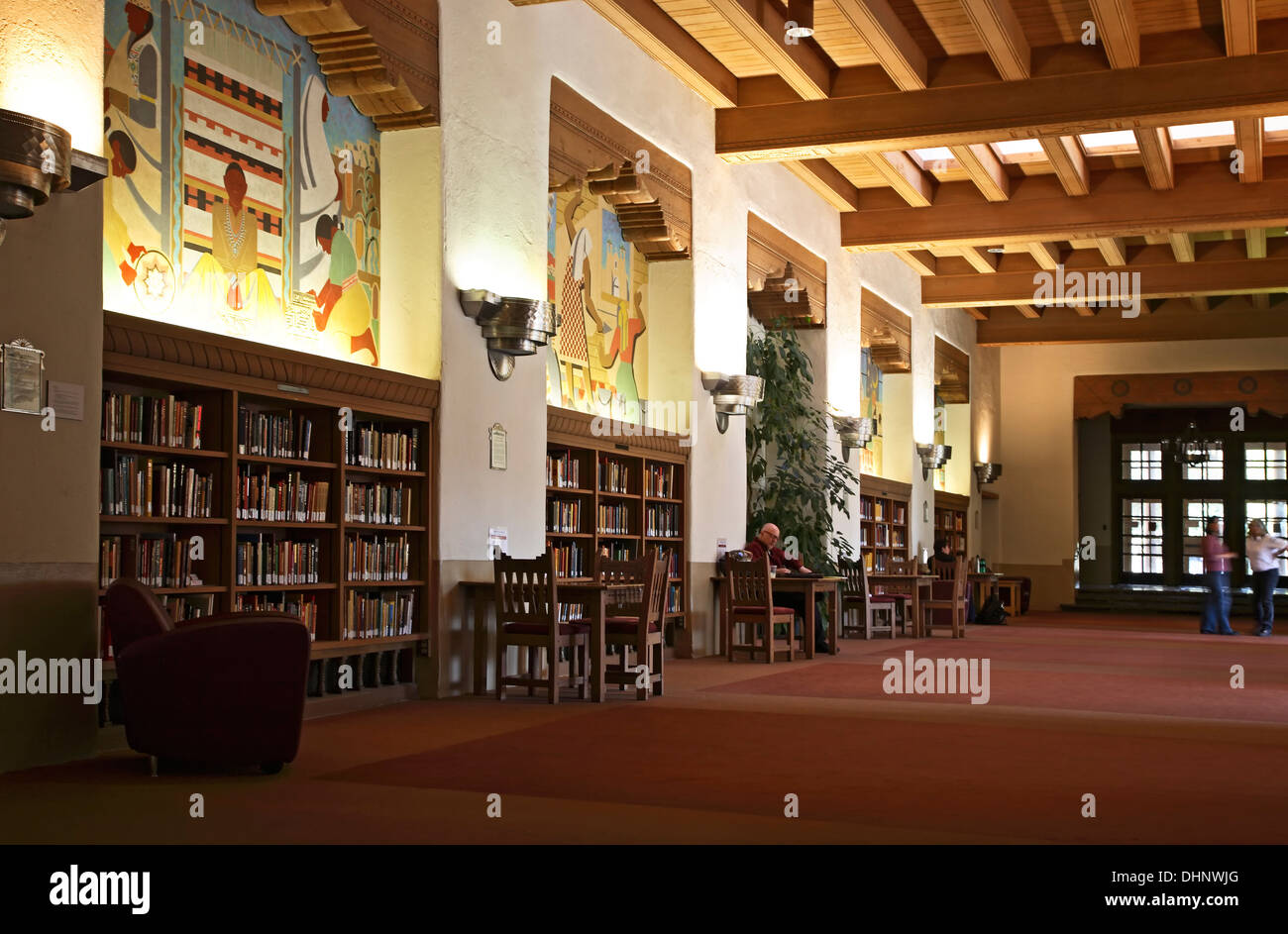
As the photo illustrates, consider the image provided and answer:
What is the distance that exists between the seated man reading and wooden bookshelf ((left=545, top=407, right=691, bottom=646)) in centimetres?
90

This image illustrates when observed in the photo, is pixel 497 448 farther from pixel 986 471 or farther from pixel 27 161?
pixel 986 471

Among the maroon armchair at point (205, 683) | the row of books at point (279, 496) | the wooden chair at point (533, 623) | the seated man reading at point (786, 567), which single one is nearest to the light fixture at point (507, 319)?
the wooden chair at point (533, 623)

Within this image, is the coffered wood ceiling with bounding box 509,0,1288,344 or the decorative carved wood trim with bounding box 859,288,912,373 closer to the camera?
the coffered wood ceiling with bounding box 509,0,1288,344

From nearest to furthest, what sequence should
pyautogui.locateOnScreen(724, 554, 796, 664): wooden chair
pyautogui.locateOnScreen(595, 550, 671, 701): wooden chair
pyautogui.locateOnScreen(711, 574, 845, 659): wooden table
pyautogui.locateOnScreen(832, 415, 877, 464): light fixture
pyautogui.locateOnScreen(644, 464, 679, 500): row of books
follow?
pyautogui.locateOnScreen(595, 550, 671, 701): wooden chair < pyautogui.locateOnScreen(724, 554, 796, 664): wooden chair < pyautogui.locateOnScreen(644, 464, 679, 500): row of books < pyautogui.locateOnScreen(711, 574, 845, 659): wooden table < pyautogui.locateOnScreen(832, 415, 877, 464): light fixture

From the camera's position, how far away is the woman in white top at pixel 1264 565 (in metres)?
15.9

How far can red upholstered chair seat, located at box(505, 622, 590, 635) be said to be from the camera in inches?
320

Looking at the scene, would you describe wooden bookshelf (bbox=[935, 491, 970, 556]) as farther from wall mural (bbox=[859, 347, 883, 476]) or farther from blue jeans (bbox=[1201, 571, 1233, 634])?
blue jeans (bbox=[1201, 571, 1233, 634])

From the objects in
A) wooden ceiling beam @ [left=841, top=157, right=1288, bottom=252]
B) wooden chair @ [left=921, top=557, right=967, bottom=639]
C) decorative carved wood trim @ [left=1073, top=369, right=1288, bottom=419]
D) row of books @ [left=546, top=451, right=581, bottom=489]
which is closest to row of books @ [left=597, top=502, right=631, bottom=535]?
row of books @ [left=546, top=451, right=581, bottom=489]

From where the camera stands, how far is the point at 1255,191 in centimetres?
1427

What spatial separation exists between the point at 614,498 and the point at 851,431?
5.49 m

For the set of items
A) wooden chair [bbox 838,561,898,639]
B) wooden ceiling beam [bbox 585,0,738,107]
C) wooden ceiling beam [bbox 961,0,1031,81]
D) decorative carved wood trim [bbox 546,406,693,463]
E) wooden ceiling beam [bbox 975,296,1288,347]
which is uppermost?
wooden ceiling beam [bbox 585,0,738,107]

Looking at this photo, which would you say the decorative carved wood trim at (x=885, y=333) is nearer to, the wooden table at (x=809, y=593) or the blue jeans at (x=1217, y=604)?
the blue jeans at (x=1217, y=604)

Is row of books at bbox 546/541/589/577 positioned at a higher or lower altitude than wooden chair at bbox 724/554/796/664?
higher
